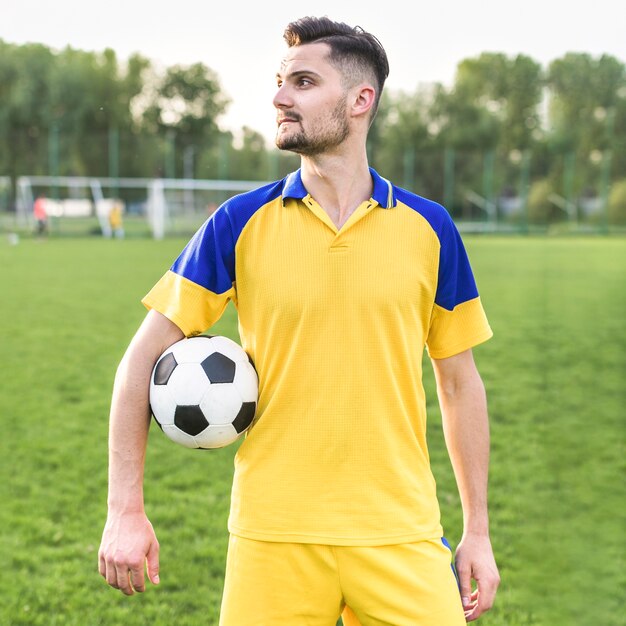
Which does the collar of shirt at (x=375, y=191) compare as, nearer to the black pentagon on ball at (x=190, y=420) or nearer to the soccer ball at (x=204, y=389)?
the soccer ball at (x=204, y=389)

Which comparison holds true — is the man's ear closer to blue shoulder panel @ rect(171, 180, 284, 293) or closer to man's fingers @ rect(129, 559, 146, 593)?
blue shoulder panel @ rect(171, 180, 284, 293)

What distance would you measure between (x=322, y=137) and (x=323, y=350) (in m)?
0.53

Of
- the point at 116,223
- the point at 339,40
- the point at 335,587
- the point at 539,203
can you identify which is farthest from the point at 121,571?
the point at 539,203

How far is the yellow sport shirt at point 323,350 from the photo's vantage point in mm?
2037

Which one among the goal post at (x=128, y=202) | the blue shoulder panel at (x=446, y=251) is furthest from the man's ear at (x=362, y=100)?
the goal post at (x=128, y=202)

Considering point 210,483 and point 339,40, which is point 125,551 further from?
point 210,483

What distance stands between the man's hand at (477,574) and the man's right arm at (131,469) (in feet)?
2.61

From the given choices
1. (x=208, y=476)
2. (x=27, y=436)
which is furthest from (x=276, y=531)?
(x=27, y=436)

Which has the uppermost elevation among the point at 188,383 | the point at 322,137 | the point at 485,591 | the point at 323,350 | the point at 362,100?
the point at 362,100

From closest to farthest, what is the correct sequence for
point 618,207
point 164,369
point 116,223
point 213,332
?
point 164,369 < point 213,332 < point 116,223 < point 618,207

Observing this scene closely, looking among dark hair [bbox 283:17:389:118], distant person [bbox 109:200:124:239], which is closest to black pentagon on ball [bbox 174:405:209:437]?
dark hair [bbox 283:17:389:118]

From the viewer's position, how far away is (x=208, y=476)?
556 centimetres

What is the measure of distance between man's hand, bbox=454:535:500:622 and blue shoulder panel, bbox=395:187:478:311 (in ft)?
2.08

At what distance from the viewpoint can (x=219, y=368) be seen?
213 cm
